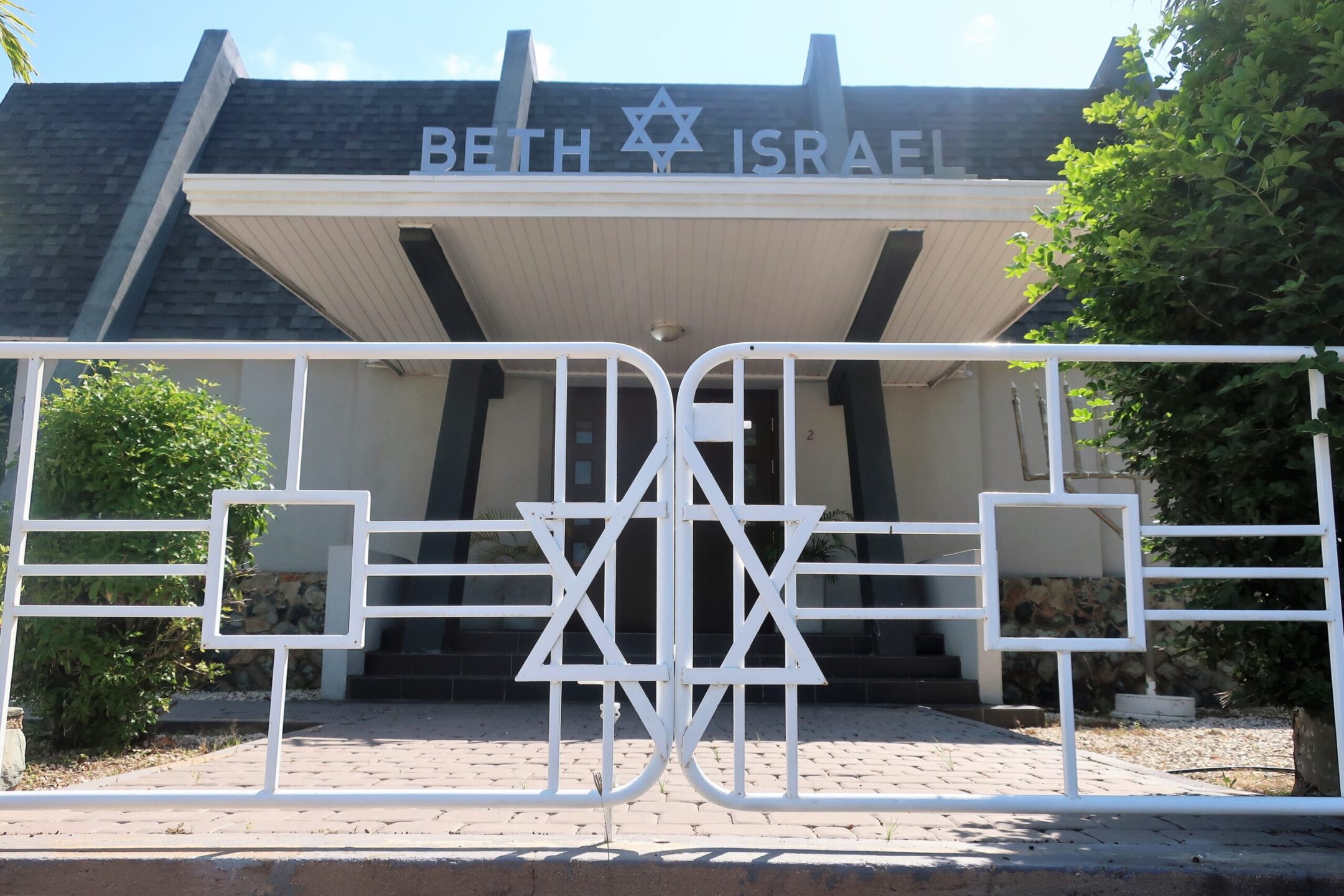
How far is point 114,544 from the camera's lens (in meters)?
5.02

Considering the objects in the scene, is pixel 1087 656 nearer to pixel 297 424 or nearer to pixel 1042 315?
pixel 1042 315

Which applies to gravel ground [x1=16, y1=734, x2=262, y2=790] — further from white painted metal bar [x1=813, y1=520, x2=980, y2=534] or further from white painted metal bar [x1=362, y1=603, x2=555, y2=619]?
white painted metal bar [x1=813, y1=520, x2=980, y2=534]

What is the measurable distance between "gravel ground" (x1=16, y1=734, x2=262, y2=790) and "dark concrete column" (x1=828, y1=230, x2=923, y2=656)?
16.2 feet

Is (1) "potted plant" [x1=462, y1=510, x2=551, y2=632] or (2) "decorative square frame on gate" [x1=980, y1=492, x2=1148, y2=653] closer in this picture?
(2) "decorative square frame on gate" [x1=980, y1=492, x2=1148, y2=653]

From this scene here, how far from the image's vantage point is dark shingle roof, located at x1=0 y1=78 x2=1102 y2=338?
1087 cm

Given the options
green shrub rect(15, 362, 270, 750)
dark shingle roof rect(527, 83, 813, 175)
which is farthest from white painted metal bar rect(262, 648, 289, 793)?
dark shingle roof rect(527, 83, 813, 175)

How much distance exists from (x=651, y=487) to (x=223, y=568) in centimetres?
764

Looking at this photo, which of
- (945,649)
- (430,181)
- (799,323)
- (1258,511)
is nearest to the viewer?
(1258,511)

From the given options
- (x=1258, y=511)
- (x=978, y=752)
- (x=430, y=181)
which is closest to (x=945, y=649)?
(x=978, y=752)

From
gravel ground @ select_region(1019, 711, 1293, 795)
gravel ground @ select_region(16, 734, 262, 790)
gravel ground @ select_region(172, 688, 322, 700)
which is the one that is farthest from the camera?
gravel ground @ select_region(172, 688, 322, 700)

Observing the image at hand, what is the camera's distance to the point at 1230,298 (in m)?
3.55

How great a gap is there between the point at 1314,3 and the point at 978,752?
3.77 meters

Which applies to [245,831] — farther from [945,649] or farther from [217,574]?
→ [945,649]

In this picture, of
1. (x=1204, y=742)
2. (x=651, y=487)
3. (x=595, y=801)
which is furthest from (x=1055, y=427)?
(x=651, y=487)
